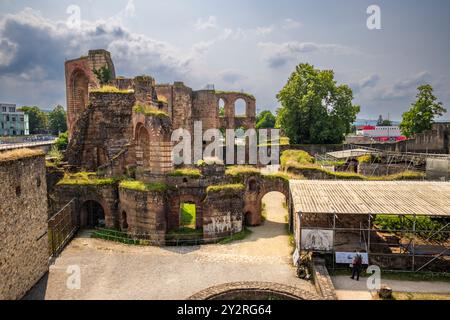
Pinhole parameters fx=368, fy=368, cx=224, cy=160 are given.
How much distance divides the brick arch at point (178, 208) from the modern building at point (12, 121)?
55.6 meters

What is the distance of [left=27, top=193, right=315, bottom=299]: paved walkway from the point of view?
44.1 feet

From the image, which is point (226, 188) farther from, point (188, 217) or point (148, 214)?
point (188, 217)

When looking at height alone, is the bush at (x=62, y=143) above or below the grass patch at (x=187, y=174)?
above

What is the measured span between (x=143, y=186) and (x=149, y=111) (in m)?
4.23

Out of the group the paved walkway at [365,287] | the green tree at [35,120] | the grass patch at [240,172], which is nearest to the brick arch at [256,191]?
the grass patch at [240,172]

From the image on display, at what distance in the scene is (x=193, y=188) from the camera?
20109mm

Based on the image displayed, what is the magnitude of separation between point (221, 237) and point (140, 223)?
432 centimetres

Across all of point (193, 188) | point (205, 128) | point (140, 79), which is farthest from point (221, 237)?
point (205, 128)

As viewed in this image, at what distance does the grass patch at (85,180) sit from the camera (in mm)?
21562

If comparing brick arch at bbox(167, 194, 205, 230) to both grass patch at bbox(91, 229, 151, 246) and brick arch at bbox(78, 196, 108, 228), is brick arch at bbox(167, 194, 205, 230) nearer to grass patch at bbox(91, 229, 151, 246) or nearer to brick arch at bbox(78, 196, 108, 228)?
grass patch at bbox(91, 229, 151, 246)

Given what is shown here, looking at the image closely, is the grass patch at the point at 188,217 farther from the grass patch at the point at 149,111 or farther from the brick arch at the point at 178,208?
the grass patch at the point at 149,111

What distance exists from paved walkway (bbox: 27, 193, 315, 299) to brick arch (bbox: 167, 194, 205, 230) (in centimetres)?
224

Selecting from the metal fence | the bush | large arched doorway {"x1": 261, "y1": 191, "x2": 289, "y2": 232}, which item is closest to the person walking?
large arched doorway {"x1": 261, "y1": 191, "x2": 289, "y2": 232}
